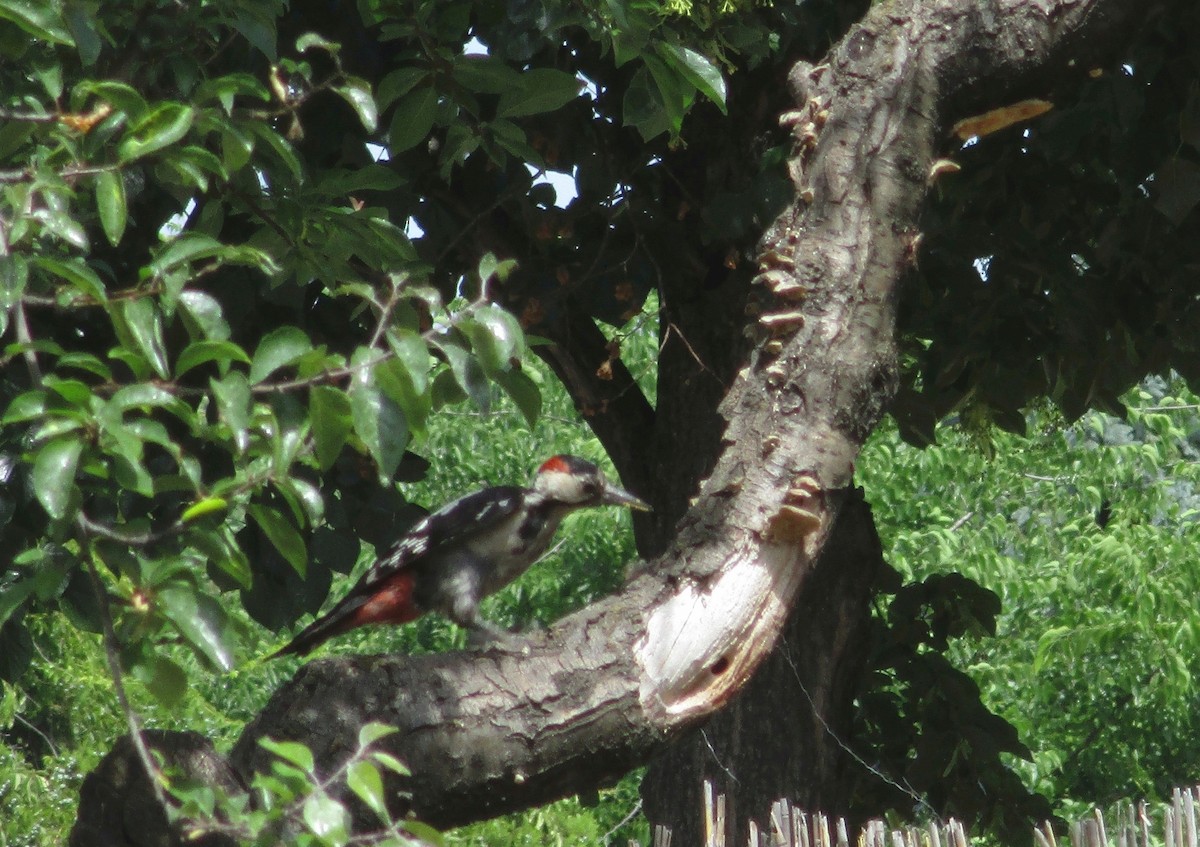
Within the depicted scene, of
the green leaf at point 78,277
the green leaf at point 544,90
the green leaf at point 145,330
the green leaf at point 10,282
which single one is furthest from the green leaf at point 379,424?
the green leaf at point 544,90

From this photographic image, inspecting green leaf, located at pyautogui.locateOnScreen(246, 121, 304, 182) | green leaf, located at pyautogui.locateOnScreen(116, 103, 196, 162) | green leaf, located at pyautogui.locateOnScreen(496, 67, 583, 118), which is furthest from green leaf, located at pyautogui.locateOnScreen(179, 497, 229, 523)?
green leaf, located at pyautogui.locateOnScreen(496, 67, 583, 118)

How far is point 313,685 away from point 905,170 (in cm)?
163

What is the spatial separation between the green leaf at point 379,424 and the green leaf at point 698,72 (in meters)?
1.47

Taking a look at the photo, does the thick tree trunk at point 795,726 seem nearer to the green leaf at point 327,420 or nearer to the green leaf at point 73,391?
the green leaf at point 327,420

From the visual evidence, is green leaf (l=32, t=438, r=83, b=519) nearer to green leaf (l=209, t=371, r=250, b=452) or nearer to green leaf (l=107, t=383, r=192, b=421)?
green leaf (l=107, t=383, r=192, b=421)

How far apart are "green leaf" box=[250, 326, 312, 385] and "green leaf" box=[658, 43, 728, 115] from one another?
1.43 meters

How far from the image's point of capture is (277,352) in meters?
1.83

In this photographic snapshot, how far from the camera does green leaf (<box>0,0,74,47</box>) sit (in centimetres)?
193

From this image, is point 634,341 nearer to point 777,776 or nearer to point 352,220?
point 777,776

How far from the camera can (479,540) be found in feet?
13.8

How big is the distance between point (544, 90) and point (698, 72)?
408 millimetres

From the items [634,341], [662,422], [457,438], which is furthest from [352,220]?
[457,438]

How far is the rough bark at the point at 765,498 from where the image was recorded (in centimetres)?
240

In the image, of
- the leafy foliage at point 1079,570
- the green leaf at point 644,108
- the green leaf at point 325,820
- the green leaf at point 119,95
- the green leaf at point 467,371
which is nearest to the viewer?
the green leaf at point 325,820
